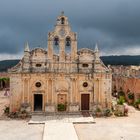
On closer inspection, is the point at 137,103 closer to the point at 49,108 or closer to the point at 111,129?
the point at 111,129

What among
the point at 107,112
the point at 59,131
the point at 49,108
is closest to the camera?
→ the point at 59,131

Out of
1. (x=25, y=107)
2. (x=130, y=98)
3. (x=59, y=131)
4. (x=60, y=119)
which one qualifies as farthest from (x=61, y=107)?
(x=130, y=98)

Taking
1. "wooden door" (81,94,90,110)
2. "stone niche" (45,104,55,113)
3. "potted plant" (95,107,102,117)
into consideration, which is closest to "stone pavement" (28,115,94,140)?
"stone niche" (45,104,55,113)

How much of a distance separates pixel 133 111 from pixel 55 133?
47.1 ft

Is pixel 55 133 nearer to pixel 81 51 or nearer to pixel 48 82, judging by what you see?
pixel 48 82

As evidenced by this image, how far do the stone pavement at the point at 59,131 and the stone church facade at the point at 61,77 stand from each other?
15.3 feet

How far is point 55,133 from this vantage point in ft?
84.3

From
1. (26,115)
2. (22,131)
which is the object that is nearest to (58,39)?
(26,115)

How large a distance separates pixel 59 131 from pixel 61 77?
8.83 m

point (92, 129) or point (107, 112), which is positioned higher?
point (107, 112)

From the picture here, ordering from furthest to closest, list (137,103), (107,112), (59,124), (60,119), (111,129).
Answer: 1. (137,103)
2. (107,112)
3. (60,119)
4. (59,124)
5. (111,129)

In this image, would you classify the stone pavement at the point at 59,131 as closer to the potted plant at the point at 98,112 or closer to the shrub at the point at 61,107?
the shrub at the point at 61,107

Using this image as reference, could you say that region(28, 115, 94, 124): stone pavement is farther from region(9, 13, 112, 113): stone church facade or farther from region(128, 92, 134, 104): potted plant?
region(128, 92, 134, 104): potted plant

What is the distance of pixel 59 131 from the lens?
86.7 ft
